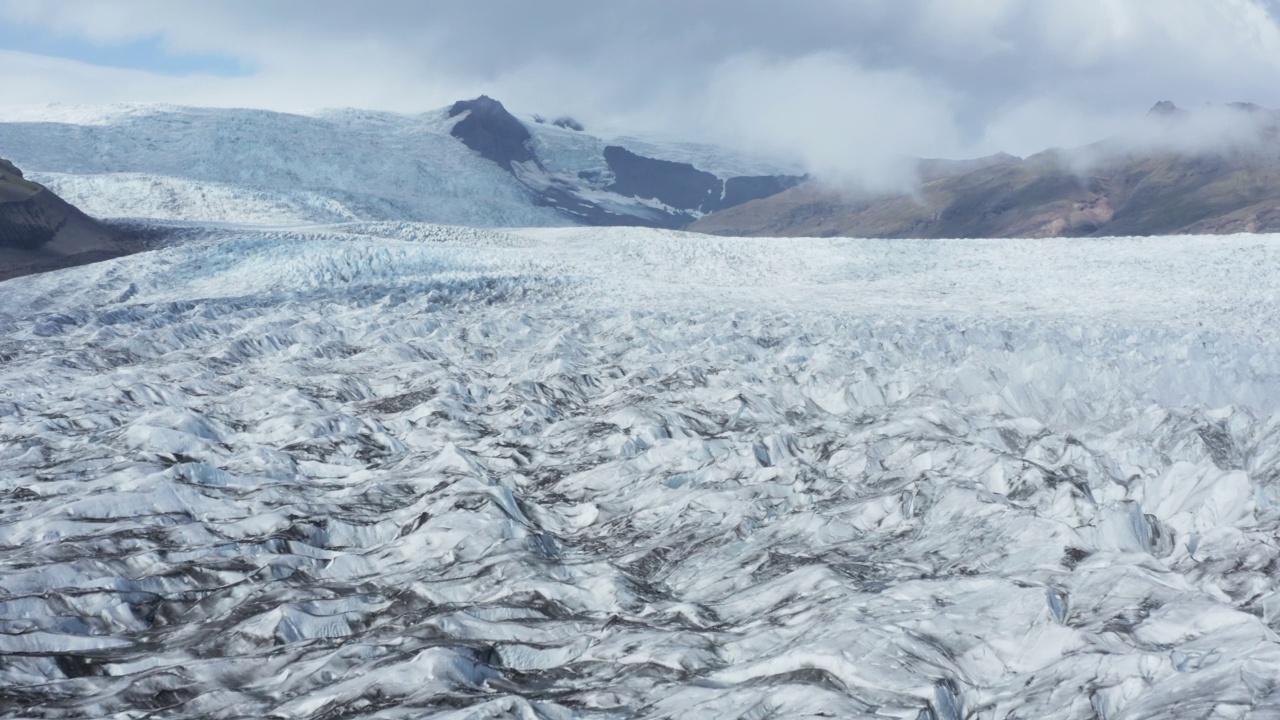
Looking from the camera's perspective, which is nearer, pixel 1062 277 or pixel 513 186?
pixel 1062 277

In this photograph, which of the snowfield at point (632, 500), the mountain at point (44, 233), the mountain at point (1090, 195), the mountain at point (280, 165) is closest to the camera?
the snowfield at point (632, 500)

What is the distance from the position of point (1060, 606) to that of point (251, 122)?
68462 millimetres

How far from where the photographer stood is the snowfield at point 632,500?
1059 centimetres

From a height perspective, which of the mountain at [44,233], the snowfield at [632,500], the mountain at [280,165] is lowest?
the snowfield at [632,500]

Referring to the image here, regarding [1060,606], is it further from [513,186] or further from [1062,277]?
[513,186]

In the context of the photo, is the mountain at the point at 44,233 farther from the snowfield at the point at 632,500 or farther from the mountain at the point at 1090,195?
the mountain at the point at 1090,195

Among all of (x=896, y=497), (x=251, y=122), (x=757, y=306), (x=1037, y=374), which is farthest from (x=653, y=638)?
(x=251, y=122)

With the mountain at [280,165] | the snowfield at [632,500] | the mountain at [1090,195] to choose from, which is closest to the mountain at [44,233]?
the mountain at [280,165]

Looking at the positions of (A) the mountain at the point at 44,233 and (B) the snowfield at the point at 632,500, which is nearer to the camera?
(B) the snowfield at the point at 632,500

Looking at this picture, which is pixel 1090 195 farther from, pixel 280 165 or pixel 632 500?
pixel 632 500

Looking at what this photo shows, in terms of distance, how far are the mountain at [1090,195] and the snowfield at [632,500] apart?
104975mm

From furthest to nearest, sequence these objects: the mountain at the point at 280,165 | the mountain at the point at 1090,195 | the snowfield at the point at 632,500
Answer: the mountain at the point at 1090,195
the mountain at the point at 280,165
the snowfield at the point at 632,500

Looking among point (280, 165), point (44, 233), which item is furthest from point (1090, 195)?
point (44, 233)

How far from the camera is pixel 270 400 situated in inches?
936
